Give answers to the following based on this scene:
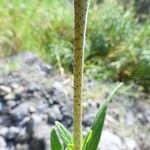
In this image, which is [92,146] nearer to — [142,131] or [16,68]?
[142,131]

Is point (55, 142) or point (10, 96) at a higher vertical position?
point (55, 142)

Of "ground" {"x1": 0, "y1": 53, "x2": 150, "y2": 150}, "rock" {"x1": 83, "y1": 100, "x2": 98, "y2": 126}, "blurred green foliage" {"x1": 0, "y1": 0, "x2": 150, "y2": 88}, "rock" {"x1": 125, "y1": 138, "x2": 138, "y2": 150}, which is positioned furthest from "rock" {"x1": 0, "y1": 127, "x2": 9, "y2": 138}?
"blurred green foliage" {"x1": 0, "y1": 0, "x2": 150, "y2": 88}

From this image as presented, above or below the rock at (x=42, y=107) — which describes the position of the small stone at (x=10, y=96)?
above

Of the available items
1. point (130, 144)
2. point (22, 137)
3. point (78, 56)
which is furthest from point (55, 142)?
point (130, 144)

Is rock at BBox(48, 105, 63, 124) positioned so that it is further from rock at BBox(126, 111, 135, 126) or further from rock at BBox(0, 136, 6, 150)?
rock at BBox(126, 111, 135, 126)

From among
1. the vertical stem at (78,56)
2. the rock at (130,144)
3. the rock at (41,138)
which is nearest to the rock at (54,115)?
the rock at (41,138)

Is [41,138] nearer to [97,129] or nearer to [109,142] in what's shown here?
[109,142]

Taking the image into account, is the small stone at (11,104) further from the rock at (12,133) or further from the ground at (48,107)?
the rock at (12,133)
